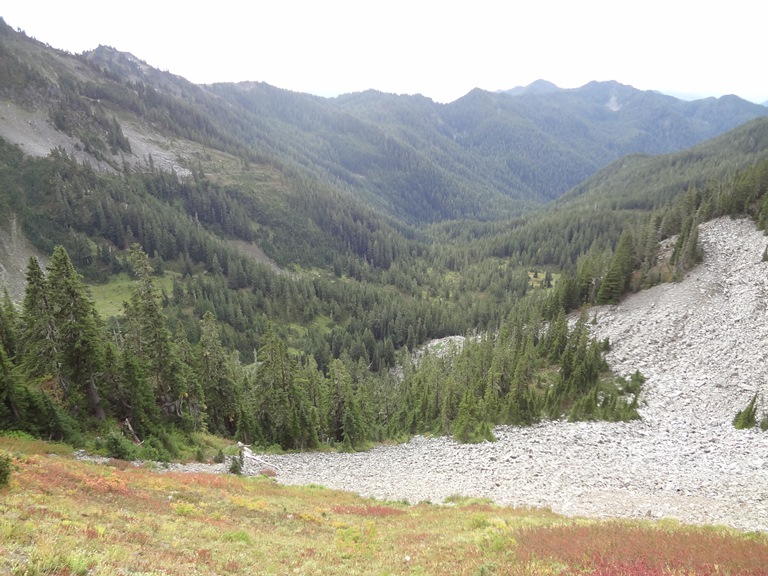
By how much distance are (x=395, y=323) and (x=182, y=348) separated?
11570 cm

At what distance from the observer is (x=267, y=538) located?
18.2 metres

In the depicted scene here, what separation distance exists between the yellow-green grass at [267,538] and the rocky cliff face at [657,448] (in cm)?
991

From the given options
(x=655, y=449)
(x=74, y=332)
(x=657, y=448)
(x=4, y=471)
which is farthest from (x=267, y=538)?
(x=657, y=448)

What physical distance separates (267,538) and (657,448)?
41.2 metres

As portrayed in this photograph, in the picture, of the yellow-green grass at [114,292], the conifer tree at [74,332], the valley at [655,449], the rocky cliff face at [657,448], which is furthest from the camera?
the yellow-green grass at [114,292]

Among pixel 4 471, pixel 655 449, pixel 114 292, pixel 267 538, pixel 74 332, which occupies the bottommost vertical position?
pixel 655 449

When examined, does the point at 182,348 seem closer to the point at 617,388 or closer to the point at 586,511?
the point at 586,511

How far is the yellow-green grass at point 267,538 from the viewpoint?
40.6 ft

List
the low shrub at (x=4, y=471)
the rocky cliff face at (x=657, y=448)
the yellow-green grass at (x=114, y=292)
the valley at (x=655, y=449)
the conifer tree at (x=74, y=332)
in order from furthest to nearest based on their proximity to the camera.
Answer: the yellow-green grass at (x=114, y=292) → the rocky cliff face at (x=657, y=448) → the valley at (x=655, y=449) → the conifer tree at (x=74, y=332) → the low shrub at (x=4, y=471)

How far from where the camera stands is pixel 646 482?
115ft

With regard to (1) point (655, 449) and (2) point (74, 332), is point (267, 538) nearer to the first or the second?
(2) point (74, 332)

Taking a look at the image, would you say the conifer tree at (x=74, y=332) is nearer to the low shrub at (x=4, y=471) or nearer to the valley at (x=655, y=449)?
the valley at (x=655, y=449)

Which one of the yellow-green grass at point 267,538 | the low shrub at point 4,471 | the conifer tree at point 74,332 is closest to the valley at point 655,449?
the yellow-green grass at point 267,538

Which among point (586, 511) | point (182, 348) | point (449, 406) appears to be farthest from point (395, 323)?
point (586, 511)
